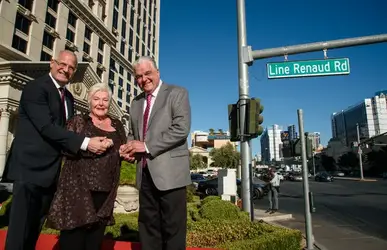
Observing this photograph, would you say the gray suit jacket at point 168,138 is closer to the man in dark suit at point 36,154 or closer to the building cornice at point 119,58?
the man in dark suit at point 36,154

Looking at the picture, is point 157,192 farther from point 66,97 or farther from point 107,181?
point 66,97

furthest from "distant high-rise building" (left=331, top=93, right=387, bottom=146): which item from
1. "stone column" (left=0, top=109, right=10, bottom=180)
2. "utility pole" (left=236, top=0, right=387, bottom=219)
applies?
"stone column" (left=0, top=109, right=10, bottom=180)

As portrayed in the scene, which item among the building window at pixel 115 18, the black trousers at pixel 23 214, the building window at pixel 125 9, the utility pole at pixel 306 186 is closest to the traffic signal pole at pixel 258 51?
the utility pole at pixel 306 186

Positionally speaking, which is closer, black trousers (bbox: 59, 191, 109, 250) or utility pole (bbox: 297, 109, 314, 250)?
black trousers (bbox: 59, 191, 109, 250)

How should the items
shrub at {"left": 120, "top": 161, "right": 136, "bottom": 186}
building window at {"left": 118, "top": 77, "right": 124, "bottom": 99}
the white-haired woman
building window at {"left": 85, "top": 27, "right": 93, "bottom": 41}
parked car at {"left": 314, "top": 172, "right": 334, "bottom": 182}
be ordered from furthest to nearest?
building window at {"left": 118, "top": 77, "right": 124, "bottom": 99} → parked car at {"left": 314, "top": 172, "right": 334, "bottom": 182} → building window at {"left": 85, "top": 27, "right": 93, "bottom": 41} → shrub at {"left": 120, "top": 161, "right": 136, "bottom": 186} → the white-haired woman

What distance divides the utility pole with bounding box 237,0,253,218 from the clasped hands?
134 inches

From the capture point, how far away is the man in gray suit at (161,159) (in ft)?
7.47

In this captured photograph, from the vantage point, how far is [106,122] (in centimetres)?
253

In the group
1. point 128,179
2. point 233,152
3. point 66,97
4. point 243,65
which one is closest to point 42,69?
point 128,179

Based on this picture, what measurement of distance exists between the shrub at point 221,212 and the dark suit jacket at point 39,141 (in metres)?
3.96

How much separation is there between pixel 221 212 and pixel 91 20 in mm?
31681

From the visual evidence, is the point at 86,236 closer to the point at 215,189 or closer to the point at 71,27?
the point at 215,189

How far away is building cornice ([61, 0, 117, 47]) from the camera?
2808 cm

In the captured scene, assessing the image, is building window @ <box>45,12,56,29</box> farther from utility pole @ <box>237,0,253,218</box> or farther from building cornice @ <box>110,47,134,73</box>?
utility pole @ <box>237,0,253,218</box>
